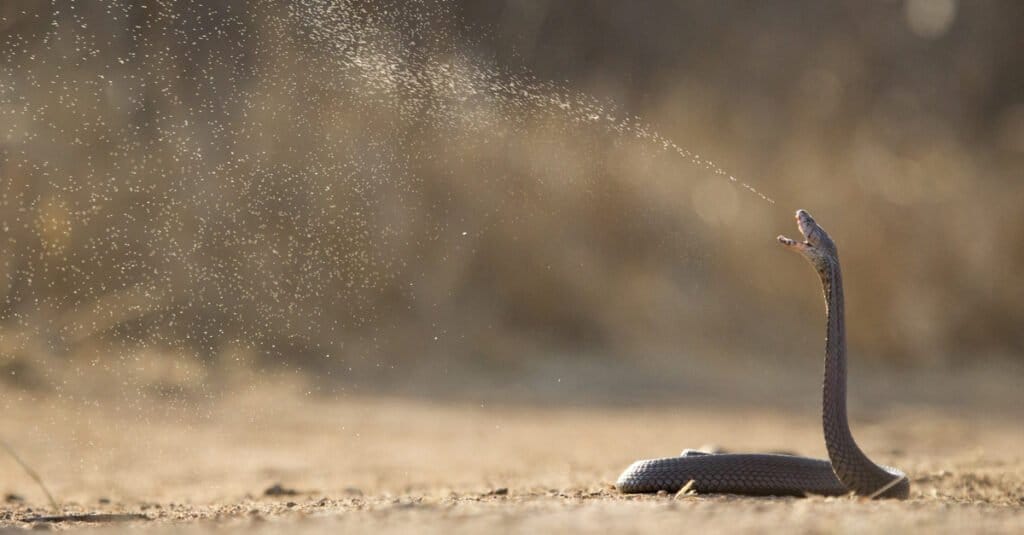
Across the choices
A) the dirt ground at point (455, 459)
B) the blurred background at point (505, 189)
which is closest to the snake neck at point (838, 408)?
the dirt ground at point (455, 459)

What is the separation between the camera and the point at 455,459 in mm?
12336

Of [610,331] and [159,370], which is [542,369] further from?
[159,370]

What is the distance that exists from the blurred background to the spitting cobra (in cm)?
1107

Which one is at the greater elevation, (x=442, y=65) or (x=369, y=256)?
(x=442, y=65)

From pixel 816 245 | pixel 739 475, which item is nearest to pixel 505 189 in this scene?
pixel 739 475

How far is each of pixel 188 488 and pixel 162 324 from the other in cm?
1035

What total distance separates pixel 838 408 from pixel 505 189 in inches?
707

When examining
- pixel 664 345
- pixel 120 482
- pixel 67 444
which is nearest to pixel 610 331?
pixel 664 345

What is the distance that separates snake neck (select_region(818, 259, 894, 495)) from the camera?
5.88 m

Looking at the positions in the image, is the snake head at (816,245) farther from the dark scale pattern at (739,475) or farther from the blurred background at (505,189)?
the blurred background at (505,189)

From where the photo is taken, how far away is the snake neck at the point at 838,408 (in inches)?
231

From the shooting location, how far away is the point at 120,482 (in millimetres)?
9750

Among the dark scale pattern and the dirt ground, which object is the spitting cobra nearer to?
the dark scale pattern

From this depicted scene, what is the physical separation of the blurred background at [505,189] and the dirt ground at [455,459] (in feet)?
6.52
